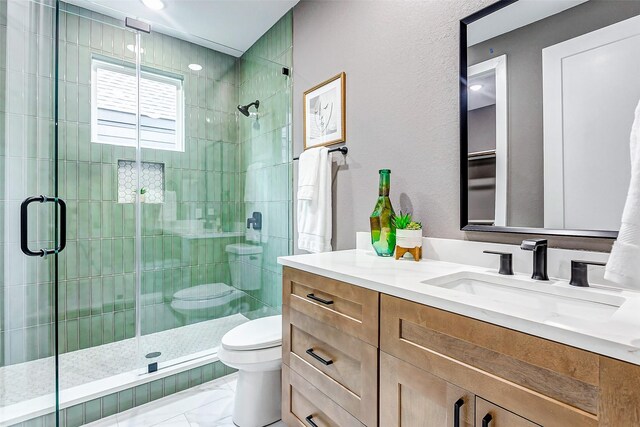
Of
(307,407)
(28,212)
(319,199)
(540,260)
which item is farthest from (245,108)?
(540,260)

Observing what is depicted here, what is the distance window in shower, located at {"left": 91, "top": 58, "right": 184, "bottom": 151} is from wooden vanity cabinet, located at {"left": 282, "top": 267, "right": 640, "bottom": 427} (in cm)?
175

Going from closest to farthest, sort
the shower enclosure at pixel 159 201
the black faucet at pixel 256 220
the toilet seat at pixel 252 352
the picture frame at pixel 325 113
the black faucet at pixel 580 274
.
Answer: the black faucet at pixel 580 274 → the toilet seat at pixel 252 352 → the picture frame at pixel 325 113 → the shower enclosure at pixel 159 201 → the black faucet at pixel 256 220

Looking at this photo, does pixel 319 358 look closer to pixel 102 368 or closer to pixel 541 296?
pixel 541 296

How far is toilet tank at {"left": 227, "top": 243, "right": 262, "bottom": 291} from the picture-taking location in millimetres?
2594

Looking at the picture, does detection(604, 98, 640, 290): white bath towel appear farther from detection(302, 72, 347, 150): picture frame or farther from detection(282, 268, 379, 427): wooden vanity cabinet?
detection(302, 72, 347, 150): picture frame

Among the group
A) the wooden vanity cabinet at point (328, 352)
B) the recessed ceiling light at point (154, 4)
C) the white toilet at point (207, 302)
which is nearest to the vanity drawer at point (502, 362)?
the wooden vanity cabinet at point (328, 352)

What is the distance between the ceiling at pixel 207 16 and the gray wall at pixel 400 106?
0.55 metres

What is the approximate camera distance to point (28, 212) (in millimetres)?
1190

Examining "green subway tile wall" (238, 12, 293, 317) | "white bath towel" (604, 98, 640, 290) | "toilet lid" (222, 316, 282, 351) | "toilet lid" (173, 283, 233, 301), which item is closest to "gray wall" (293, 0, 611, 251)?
"white bath towel" (604, 98, 640, 290)

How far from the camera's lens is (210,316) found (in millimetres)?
2463

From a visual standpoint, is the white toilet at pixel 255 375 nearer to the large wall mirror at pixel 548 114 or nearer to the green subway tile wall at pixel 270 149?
the green subway tile wall at pixel 270 149

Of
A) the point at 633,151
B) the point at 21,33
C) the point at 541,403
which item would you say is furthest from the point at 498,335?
the point at 21,33

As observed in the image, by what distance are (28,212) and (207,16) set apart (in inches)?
75.3

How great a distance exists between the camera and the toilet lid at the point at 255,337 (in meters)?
1.56
